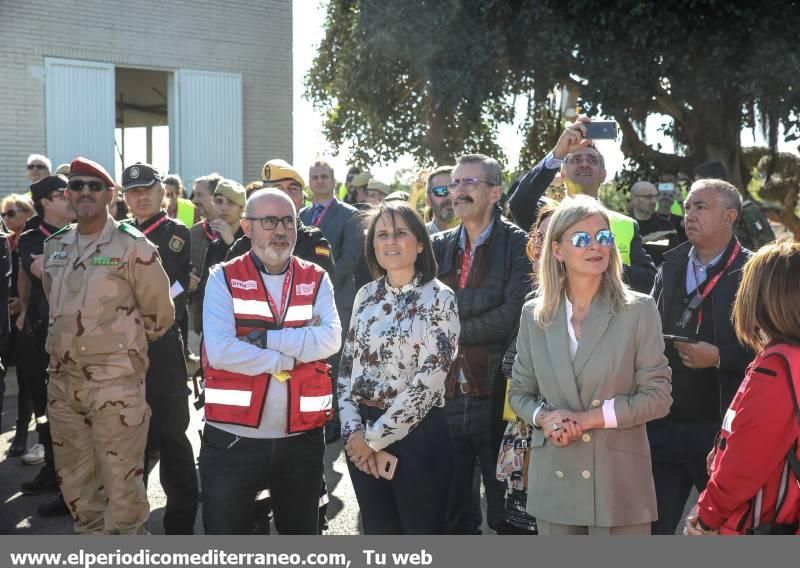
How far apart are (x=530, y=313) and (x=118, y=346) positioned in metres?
2.27

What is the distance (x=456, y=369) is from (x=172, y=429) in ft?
5.94

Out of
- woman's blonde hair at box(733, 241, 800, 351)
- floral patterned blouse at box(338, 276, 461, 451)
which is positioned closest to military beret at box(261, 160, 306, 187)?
floral patterned blouse at box(338, 276, 461, 451)

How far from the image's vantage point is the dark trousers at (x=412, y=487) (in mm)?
3871

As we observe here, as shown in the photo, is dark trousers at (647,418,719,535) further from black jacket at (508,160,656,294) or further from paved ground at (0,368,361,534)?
paved ground at (0,368,361,534)

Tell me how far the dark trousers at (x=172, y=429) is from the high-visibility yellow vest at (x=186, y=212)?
5.16 metres

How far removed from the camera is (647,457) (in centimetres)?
352

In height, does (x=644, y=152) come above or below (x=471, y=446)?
above

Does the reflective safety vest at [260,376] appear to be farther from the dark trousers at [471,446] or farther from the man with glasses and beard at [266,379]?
the dark trousers at [471,446]

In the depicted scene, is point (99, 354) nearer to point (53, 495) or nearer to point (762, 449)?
point (53, 495)

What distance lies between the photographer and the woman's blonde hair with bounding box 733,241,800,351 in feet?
9.85

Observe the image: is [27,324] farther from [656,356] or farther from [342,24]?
[342,24]

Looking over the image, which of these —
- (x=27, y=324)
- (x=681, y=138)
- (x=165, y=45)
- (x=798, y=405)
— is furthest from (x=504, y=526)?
(x=165, y=45)

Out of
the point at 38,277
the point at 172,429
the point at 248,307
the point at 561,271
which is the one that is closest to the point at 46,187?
the point at 38,277

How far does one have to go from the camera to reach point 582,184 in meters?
5.13
